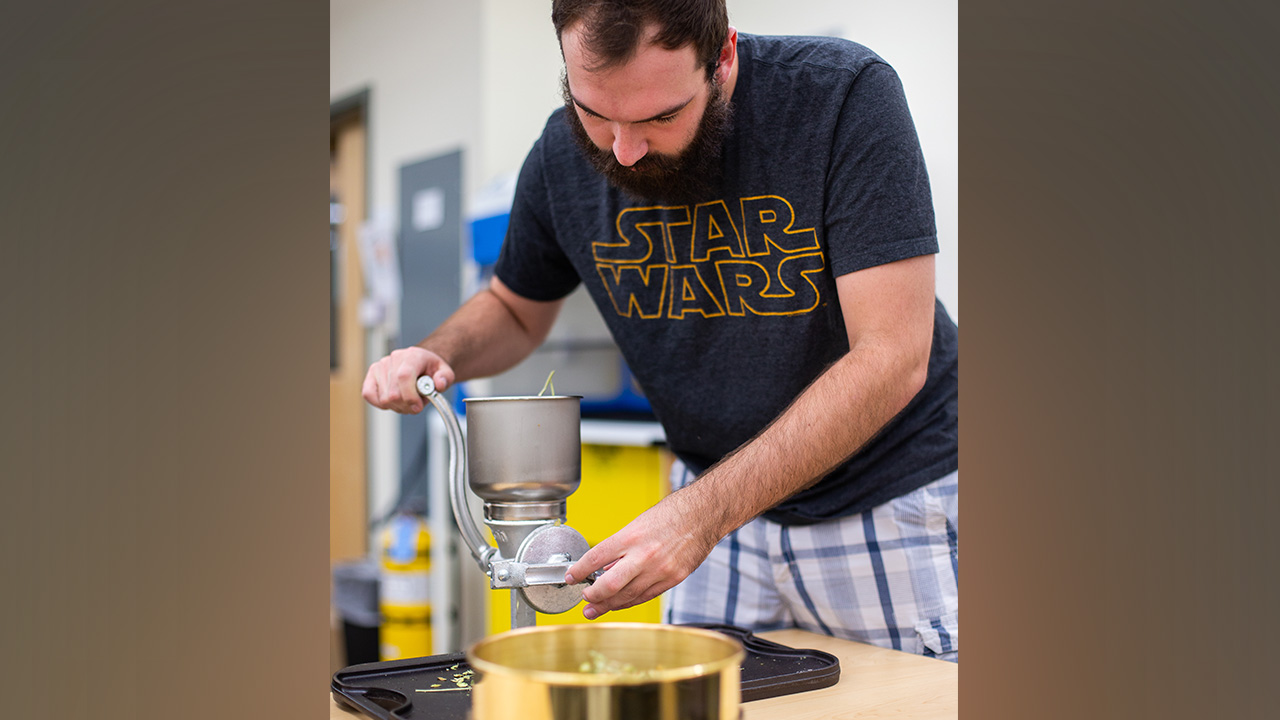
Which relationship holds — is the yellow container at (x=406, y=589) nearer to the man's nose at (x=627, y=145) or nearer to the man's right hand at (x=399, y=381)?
the man's right hand at (x=399, y=381)

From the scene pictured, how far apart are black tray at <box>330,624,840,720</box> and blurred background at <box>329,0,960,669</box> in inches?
40.2

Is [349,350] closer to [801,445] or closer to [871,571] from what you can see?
[871,571]

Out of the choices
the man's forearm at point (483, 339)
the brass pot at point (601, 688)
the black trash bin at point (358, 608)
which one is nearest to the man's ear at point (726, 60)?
the man's forearm at point (483, 339)

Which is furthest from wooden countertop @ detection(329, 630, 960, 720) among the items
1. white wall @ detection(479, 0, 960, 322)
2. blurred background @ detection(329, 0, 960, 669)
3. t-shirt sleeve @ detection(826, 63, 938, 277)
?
blurred background @ detection(329, 0, 960, 669)

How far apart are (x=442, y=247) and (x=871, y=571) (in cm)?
238

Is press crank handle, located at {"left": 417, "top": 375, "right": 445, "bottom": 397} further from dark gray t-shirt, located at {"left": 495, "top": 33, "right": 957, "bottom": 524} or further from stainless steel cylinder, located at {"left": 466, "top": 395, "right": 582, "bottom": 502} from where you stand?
dark gray t-shirt, located at {"left": 495, "top": 33, "right": 957, "bottom": 524}

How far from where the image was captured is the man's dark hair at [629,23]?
3.43 feet

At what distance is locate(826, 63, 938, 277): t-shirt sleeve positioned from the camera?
1.14 metres

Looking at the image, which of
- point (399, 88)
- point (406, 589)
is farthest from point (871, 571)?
point (399, 88)

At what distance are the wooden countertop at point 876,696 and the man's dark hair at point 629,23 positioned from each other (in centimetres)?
68
